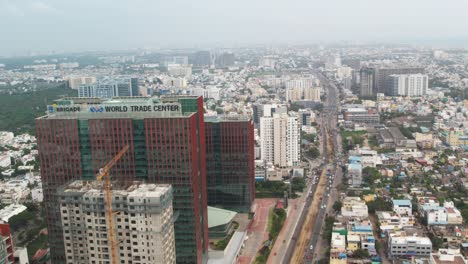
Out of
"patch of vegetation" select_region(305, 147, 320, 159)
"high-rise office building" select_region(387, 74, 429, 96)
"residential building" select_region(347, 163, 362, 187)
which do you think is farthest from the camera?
"high-rise office building" select_region(387, 74, 429, 96)

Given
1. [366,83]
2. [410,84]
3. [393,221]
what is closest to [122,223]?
[393,221]

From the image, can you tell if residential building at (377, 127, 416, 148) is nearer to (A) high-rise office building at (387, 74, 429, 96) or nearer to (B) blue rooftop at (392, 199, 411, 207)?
(B) blue rooftop at (392, 199, 411, 207)

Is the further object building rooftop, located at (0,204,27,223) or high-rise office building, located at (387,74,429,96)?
high-rise office building, located at (387,74,429,96)

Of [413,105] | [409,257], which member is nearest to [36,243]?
[409,257]

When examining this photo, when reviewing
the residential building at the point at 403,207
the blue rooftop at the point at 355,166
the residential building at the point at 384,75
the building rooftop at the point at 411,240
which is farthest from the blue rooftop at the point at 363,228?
the residential building at the point at 384,75

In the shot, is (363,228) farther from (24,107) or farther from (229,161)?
(24,107)

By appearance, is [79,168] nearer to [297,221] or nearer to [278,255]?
[278,255]

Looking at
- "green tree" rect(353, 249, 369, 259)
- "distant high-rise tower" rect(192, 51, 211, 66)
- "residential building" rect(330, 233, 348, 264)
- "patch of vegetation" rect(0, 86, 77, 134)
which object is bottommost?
"green tree" rect(353, 249, 369, 259)

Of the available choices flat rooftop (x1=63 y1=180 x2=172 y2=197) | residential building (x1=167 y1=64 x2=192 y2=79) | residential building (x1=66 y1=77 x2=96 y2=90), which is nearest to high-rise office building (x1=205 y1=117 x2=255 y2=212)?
flat rooftop (x1=63 y1=180 x2=172 y2=197)

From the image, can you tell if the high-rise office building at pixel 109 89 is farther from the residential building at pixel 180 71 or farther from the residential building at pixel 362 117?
the residential building at pixel 362 117
